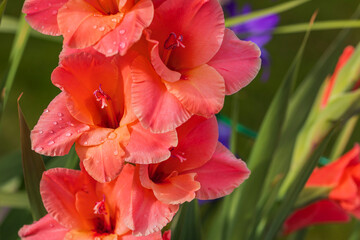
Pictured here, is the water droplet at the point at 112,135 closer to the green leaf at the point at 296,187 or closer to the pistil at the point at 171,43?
the pistil at the point at 171,43

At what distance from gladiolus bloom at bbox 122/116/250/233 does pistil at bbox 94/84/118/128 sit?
5 cm

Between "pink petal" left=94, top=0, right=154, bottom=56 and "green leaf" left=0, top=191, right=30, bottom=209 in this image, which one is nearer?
"pink petal" left=94, top=0, right=154, bottom=56

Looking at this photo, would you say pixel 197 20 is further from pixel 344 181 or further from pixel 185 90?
pixel 344 181

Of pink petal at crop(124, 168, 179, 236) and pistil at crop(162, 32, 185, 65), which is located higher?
pistil at crop(162, 32, 185, 65)

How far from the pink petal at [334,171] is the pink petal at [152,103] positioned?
0.43m

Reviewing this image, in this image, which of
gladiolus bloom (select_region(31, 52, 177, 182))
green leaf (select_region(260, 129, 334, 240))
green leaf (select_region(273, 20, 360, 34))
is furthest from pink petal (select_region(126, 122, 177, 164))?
green leaf (select_region(273, 20, 360, 34))

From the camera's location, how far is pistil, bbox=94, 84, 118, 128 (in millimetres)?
441

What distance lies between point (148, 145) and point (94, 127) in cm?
5

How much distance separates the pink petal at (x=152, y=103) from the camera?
40cm

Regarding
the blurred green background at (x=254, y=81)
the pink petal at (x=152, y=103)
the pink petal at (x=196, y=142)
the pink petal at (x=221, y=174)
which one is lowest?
the blurred green background at (x=254, y=81)

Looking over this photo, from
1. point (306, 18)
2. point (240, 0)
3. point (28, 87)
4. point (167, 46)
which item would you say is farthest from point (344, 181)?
point (306, 18)

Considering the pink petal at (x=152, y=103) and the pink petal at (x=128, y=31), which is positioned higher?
the pink petal at (x=128, y=31)

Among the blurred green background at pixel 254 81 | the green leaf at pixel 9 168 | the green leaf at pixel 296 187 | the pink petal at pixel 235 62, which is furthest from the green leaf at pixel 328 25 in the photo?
the blurred green background at pixel 254 81

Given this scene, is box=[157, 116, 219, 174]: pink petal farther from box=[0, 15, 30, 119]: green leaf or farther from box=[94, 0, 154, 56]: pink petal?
box=[0, 15, 30, 119]: green leaf
